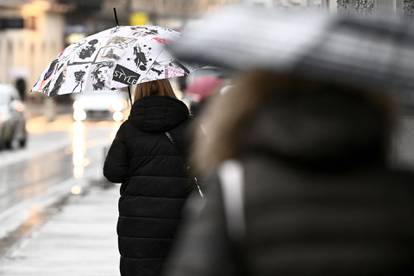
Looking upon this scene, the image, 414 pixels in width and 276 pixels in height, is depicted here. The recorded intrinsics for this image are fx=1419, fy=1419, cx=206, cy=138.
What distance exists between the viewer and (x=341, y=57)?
2.67 m

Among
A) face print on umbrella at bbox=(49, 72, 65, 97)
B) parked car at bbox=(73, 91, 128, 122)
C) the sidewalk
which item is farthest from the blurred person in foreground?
parked car at bbox=(73, 91, 128, 122)

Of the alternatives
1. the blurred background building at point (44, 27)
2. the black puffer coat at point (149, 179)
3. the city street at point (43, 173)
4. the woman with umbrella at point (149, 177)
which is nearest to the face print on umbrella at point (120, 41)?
the woman with umbrella at point (149, 177)

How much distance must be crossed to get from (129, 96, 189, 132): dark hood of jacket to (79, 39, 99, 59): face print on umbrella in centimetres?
89

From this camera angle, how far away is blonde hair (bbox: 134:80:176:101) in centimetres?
747

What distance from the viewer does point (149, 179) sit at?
720cm

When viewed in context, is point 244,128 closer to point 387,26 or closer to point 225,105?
point 225,105

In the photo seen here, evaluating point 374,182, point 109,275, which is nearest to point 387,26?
point 374,182

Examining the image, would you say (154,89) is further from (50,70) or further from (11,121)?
(11,121)

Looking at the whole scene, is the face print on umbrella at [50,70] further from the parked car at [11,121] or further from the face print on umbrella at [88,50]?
the parked car at [11,121]

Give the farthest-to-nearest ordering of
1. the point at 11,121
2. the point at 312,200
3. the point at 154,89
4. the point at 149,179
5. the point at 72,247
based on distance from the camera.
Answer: the point at 11,121
the point at 72,247
the point at 154,89
the point at 149,179
the point at 312,200

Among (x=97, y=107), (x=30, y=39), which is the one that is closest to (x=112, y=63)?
(x=97, y=107)

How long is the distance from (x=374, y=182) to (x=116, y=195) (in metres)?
16.9

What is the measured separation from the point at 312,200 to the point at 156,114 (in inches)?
183

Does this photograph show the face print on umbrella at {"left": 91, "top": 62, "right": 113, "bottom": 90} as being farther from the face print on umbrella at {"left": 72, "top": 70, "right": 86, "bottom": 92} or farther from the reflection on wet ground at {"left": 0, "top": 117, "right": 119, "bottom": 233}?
the reflection on wet ground at {"left": 0, "top": 117, "right": 119, "bottom": 233}
